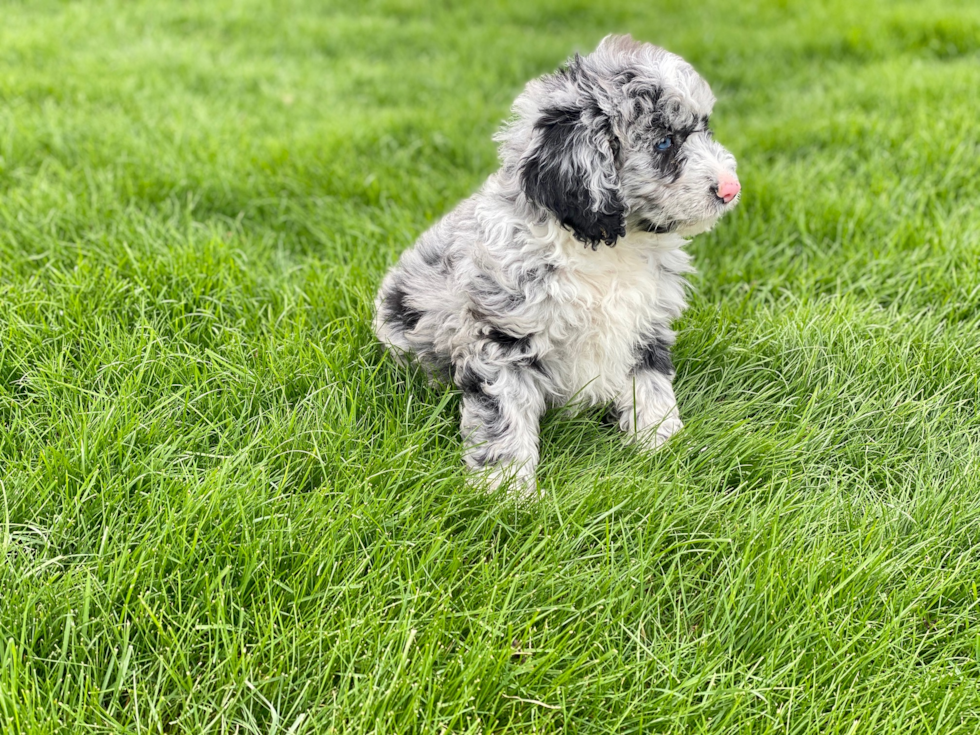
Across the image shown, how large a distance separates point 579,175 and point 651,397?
913 millimetres

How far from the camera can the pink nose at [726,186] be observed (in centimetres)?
254

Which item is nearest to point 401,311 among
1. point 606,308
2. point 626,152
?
point 606,308

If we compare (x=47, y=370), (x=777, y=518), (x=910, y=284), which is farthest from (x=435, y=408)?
(x=910, y=284)

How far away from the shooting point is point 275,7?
323 inches

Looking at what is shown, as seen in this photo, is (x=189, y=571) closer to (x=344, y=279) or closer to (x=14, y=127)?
(x=344, y=279)

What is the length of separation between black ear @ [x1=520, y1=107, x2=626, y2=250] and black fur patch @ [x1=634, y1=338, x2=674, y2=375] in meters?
0.53

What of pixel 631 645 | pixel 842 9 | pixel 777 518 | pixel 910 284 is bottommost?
pixel 631 645

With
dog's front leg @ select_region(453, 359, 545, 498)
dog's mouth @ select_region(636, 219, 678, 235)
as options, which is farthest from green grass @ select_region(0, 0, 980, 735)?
dog's mouth @ select_region(636, 219, 678, 235)

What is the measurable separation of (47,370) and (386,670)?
68.5 inches

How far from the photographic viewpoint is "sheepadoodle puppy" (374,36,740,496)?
8.39ft

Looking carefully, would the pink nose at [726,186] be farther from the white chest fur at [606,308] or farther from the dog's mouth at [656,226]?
the white chest fur at [606,308]

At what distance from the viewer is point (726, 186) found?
8.34 ft

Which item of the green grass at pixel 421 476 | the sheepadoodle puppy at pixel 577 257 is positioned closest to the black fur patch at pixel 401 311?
the sheepadoodle puppy at pixel 577 257

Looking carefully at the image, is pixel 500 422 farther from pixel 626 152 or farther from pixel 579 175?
pixel 626 152
